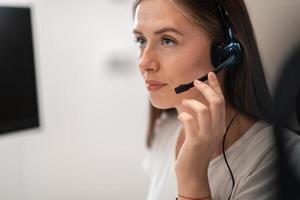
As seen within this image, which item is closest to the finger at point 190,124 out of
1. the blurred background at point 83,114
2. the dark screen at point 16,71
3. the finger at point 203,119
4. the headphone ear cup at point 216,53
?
the finger at point 203,119

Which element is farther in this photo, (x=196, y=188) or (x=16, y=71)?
(x=16, y=71)

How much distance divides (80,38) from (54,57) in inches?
6.3

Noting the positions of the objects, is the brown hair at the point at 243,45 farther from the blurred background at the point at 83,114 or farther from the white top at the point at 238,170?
the blurred background at the point at 83,114

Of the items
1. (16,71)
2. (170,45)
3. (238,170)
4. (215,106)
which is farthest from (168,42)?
(16,71)

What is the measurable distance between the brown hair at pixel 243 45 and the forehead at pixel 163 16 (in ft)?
0.04

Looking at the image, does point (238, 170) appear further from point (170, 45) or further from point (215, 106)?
point (170, 45)

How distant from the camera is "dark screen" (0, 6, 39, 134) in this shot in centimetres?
123

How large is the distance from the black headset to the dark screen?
70cm

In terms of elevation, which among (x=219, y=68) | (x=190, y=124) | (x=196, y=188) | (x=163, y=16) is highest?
(x=163, y=16)

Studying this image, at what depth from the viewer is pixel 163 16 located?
851 mm

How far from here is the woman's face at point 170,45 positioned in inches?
33.6

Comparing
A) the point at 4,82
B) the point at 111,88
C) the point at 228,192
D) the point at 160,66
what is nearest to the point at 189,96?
the point at 160,66

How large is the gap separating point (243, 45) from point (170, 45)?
177 mm

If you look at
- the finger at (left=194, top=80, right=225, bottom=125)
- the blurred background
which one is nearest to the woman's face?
the finger at (left=194, top=80, right=225, bottom=125)
